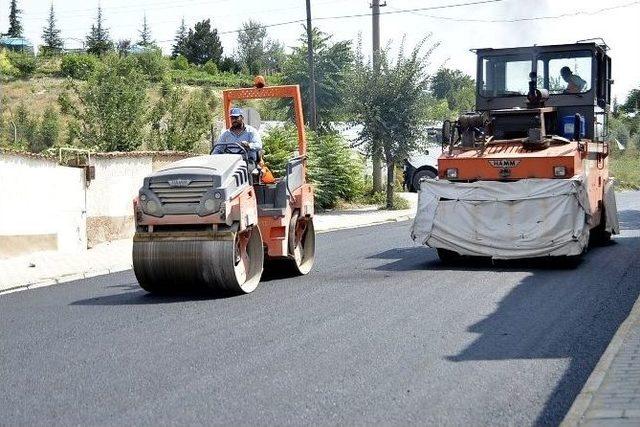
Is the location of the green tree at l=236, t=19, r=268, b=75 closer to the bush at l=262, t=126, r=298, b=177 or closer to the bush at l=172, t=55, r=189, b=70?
the bush at l=172, t=55, r=189, b=70

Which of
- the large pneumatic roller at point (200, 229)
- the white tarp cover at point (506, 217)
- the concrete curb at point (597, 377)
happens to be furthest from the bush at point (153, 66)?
the concrete curb at point (597, 377)

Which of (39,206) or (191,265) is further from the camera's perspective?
(39,206)

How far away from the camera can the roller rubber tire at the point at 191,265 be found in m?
12.2

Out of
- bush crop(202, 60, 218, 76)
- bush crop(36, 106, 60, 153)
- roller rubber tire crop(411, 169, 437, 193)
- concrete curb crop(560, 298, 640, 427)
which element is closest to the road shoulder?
concrete curb crop(560, 298, 640, 427)

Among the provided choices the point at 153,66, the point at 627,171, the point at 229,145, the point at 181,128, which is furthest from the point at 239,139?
the point at 153,66

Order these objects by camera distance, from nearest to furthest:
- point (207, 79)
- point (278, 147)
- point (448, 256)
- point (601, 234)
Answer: point (448, 256) < point (601, 234) < point (278, 147) < point (207, 79)

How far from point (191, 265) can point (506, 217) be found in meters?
4.69

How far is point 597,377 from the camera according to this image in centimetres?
736

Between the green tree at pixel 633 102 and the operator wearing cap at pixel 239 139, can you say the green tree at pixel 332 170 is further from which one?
the green tree at pixel 633 102

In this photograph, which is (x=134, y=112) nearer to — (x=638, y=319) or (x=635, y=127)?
(x=638, y=319)

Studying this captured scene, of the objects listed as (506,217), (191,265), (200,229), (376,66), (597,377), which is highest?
(376,66)

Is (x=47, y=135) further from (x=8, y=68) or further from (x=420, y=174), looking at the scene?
(x=8, y=68)

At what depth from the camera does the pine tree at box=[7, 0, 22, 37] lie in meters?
111

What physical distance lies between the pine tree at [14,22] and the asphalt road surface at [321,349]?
101820 millimetres
